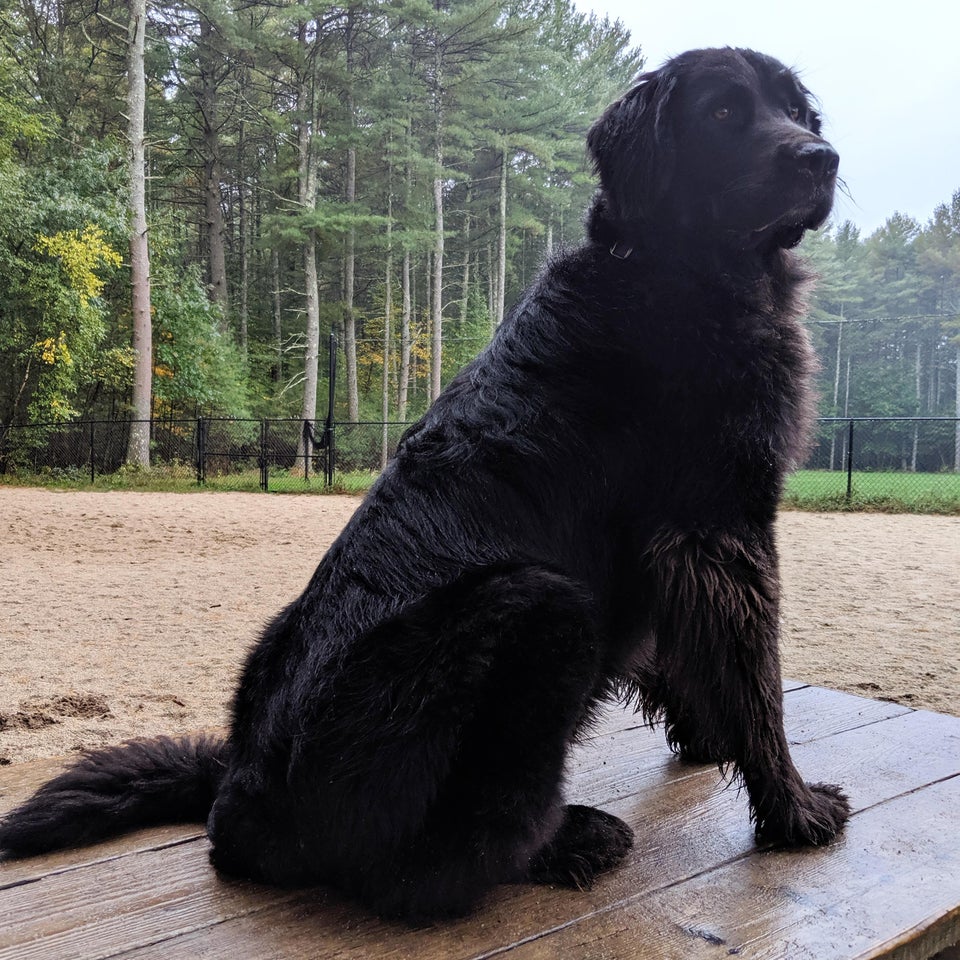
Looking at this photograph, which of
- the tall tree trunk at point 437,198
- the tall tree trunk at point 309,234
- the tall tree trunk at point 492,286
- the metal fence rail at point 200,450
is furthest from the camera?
the tall tree trunk at point 492,286

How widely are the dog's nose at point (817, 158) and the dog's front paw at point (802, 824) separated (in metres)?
1.50

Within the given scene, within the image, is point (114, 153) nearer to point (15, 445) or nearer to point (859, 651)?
point (15, 445)

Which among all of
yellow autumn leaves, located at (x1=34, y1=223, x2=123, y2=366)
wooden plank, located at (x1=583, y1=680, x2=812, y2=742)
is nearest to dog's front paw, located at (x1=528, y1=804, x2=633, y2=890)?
wooden plank, located at (x1=583, y1=680, x2=812, y2=742)

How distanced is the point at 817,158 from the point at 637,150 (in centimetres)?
43

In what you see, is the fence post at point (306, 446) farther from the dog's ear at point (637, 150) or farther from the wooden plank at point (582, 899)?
the wooden plank at point (582, 899)

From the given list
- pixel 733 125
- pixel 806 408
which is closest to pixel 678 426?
pixel 806 408

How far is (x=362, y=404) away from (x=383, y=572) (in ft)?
121

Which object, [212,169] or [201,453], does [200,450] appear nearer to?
[201,453]

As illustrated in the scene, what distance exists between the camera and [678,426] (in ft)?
5.59

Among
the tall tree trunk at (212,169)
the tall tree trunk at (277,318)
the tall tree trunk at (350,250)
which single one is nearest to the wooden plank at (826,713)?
the tall tree trunk at (350,250)

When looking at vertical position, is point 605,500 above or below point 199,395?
below

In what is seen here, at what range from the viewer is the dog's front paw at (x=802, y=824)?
1726 millimetres

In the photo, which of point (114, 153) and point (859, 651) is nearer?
point (859, 651)

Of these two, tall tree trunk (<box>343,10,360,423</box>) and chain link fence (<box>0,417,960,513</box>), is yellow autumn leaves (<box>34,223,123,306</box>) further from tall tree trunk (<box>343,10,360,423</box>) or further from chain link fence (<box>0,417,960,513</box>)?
tall tree trunk (<box>343,10,360,423</box>)
